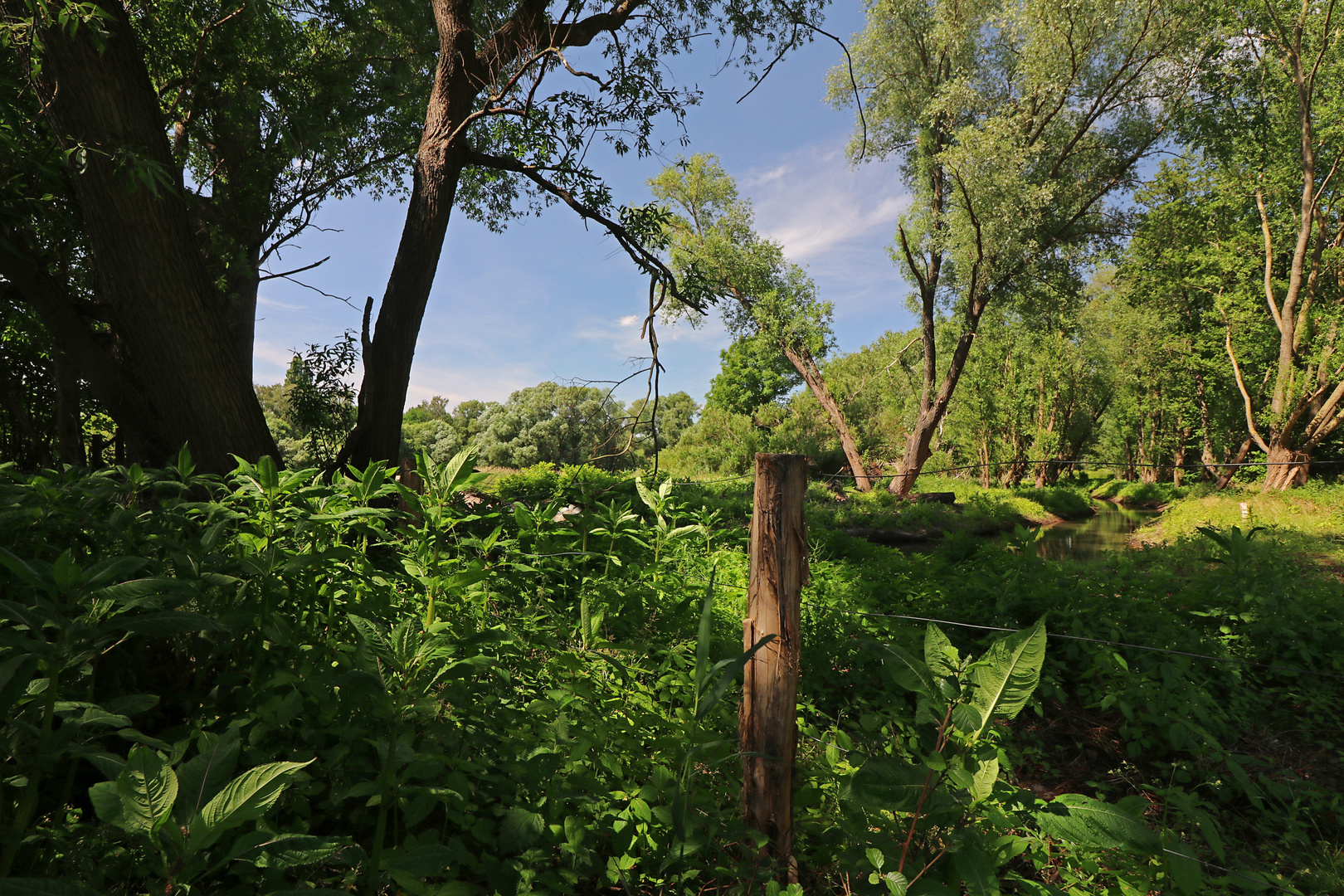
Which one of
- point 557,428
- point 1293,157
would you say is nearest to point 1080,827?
point 1293,157

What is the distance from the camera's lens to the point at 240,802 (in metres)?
0.88

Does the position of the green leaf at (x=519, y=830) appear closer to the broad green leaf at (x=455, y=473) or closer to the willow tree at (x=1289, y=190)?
the broad green leaf at (x=455, y=473)

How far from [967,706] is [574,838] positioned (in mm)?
933

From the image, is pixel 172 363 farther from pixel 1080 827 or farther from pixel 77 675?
pixel 1080 827

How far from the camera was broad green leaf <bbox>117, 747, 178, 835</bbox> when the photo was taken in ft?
2.74

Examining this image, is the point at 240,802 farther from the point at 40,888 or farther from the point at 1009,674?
the point at 1009,674

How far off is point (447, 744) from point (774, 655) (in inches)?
35.9

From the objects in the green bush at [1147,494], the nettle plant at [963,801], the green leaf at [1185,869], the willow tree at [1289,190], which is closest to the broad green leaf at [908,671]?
the nettle plant at [963,801]

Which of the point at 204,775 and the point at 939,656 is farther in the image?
the point at 939,656

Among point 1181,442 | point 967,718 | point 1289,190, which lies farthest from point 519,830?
point 1181,442

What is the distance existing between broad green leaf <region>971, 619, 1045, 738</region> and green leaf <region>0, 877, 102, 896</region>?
152 centimetres

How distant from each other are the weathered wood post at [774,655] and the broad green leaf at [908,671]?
36 cm

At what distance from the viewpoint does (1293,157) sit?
13508 mm

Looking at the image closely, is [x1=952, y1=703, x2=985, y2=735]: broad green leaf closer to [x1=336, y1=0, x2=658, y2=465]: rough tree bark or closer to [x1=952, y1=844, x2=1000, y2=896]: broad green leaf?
[x1=952, y1=844, x2=1000, y2=896]: broad green leaf
